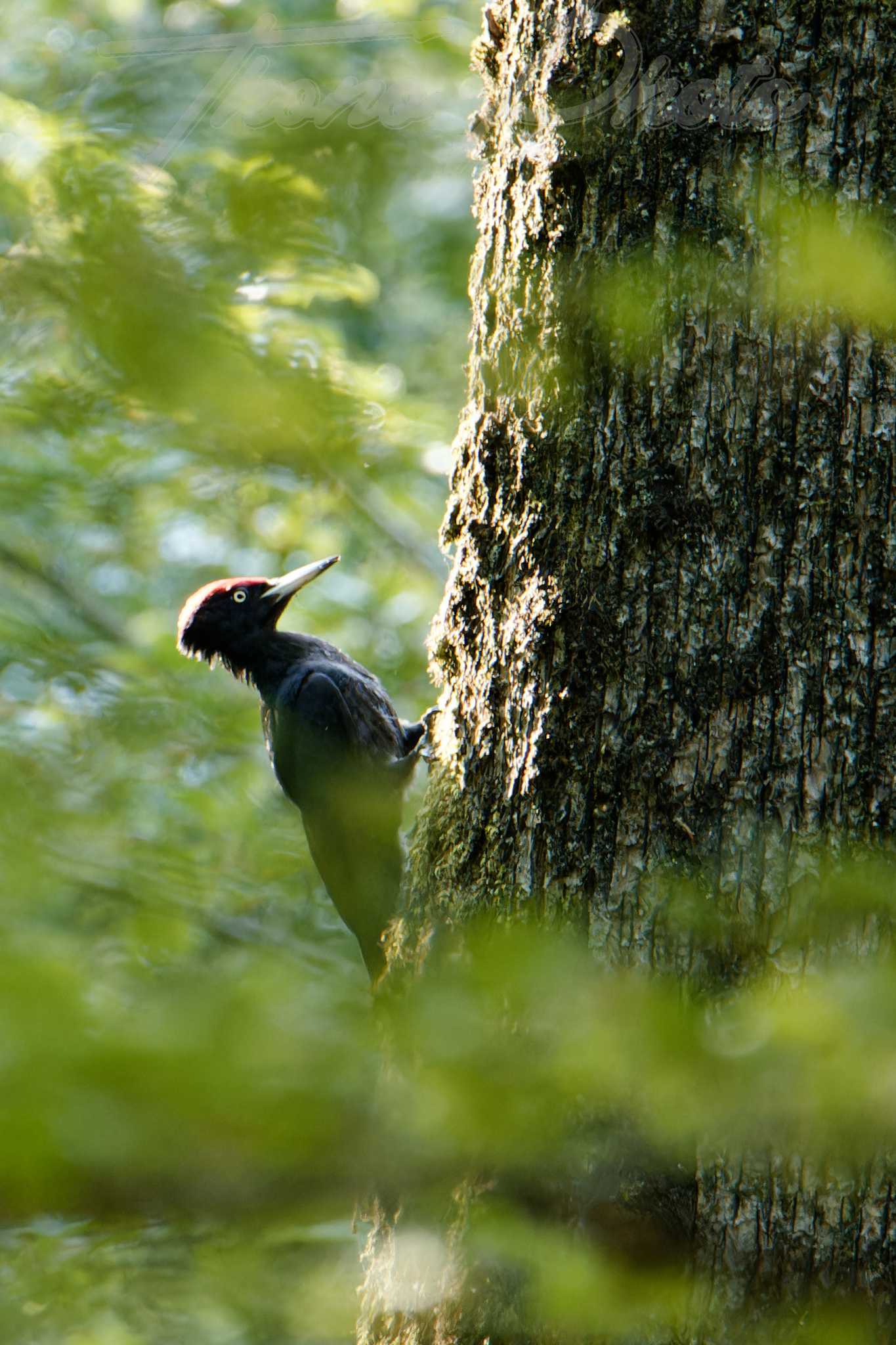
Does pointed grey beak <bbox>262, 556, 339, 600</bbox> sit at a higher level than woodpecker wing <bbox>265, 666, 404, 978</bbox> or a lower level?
higher

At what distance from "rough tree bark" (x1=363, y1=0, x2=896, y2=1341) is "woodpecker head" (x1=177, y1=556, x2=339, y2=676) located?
2610 millimetres

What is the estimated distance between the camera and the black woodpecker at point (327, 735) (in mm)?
3967

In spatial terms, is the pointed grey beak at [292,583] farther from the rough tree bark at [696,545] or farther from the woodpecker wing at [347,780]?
the rough tree bark at [696,545]

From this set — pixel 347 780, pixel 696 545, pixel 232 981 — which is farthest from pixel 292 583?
pixel 232 981

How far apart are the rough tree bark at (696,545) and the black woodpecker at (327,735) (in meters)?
1.70

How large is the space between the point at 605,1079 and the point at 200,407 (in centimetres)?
103

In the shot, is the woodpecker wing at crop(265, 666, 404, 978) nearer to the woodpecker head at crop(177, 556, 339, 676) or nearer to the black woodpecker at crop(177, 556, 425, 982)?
the black woodpecker at crop(177, 556, 425, 982)

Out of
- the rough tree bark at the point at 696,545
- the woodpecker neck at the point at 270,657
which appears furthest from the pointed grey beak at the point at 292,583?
the rough tree bark at the point at 696,545

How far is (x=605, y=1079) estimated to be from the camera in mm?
709

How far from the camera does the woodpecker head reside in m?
4.60

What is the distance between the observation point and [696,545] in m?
1.82

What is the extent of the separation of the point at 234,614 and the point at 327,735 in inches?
28.6

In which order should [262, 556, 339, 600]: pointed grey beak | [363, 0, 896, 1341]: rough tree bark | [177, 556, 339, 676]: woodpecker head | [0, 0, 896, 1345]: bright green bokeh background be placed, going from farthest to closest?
1. [177, 556, 339, 676]: woodpecker head
2. [262, 556, 339, 600]: pointed grey beak
3. [363, 0, 896, 1341]: rough tree bark
4. [0, 0, 896, 1345]: bright green bokeh background

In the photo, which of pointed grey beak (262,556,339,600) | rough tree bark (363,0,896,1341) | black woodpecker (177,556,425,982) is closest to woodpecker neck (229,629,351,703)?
black woodpecker (177,556,425,982)
